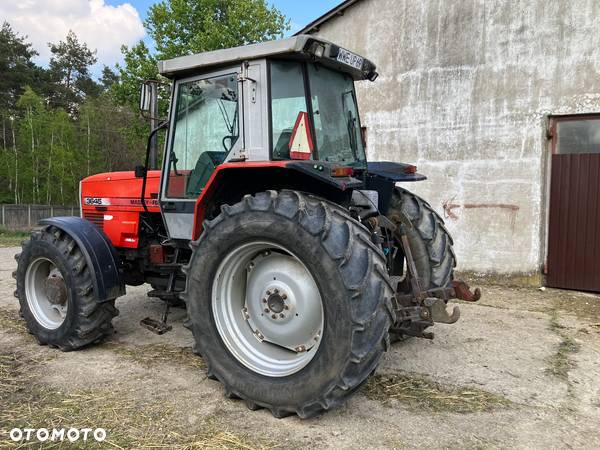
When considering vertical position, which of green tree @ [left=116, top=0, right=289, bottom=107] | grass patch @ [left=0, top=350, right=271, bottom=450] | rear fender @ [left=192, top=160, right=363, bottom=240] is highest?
green tree @ [left=116, top=0, right=289, bottom=107]

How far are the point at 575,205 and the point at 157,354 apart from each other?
19.7 ft

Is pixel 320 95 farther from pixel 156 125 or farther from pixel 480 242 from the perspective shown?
pixel 480 242

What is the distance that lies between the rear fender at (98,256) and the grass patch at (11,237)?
10282 millimetres

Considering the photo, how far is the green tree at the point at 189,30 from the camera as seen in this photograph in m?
16.7

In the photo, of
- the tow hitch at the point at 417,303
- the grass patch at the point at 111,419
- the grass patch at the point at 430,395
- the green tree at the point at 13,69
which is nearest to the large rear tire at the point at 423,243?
the tow hitch at the point at 417,303

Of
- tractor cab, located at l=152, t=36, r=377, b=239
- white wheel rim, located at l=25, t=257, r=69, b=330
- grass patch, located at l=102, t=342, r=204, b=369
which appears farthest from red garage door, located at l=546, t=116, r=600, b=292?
white wheel rim, located at l=25, t=257, r=69, b=330

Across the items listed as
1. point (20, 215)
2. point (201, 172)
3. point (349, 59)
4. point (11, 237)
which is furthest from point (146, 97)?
point (20, 215)

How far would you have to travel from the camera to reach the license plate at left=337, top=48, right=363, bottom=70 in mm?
3428

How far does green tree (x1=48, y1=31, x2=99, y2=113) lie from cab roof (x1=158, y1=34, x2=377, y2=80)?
105ft

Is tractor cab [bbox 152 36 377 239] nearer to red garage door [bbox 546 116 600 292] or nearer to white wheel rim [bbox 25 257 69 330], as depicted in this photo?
white wheel rim [bbox 25 257 69 330]

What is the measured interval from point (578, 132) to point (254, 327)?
586cm

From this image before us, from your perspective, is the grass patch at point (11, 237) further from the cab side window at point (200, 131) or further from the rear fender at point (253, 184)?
the rear fender at point (253, 184)

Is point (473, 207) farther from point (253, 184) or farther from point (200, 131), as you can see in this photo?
point (200, 131)

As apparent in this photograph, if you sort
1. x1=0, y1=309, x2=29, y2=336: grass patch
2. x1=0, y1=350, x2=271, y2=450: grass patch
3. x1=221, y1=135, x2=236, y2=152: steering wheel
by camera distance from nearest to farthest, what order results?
x1=0, y1=350, x2=271, y2=450: grass patch → x1=221, y1=135, x2=236, y2=152: steering wheel → x1=0, y1=309, x2=29, y2=336: grass patch
